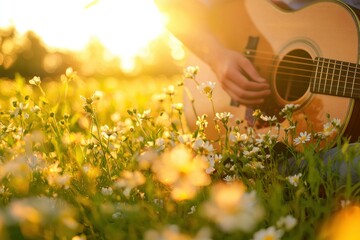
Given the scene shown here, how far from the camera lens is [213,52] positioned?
11.5 ft

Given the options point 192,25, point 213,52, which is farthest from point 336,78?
point 192,25

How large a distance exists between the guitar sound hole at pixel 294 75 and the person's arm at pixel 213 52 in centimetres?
11

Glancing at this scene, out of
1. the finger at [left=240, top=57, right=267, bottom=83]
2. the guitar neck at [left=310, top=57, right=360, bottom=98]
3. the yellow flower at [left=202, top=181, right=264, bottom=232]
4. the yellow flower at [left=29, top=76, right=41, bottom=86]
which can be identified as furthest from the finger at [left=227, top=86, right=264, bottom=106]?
the yellow flower at [left=202, top=181, right=264, bottom=232]

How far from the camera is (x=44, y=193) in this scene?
2.02m

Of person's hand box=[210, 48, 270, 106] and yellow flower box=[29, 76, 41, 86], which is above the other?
person's hand box=[210, 48, 270, 106]

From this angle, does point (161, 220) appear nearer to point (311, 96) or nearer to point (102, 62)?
point (311, 96)

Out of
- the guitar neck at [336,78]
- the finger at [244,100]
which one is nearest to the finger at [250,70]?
the finger at [244,100]

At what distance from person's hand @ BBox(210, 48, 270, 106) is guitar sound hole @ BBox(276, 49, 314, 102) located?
0.10m

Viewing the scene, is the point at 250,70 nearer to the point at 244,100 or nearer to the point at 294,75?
the point at 244,100

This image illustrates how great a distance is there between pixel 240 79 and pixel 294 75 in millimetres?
369

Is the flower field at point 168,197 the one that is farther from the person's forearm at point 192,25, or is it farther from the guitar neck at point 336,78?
the person's forearm at point 192,25

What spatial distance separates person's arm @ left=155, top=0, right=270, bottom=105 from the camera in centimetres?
329

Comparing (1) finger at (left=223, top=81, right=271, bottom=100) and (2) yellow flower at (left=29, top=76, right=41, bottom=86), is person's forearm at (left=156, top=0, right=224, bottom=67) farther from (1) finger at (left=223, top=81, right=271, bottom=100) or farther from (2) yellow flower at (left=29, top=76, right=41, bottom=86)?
(2) yellow flower at (left=29, top=76, right=41, bottom=86)

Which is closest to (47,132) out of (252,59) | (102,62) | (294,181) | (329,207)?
(252,59)
